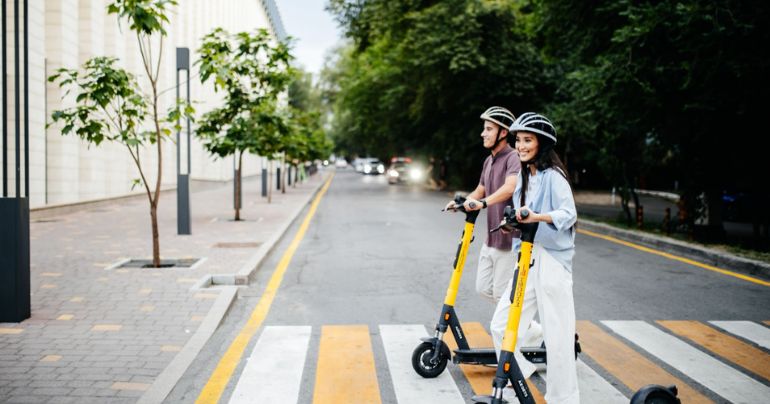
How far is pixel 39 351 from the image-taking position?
5.31 metres

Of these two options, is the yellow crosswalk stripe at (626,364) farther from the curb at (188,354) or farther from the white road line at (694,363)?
the curb at (188,354)

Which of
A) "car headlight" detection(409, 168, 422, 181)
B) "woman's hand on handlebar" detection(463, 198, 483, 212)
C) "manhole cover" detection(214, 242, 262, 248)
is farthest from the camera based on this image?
"car headlight" detection(409, 168, 422, 181)

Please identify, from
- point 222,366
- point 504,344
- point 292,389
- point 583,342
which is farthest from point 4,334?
point 583,342

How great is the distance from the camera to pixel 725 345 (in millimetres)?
5801

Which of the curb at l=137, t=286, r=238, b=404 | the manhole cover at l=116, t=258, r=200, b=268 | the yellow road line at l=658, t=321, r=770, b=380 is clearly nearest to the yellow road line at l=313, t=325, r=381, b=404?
the curb at l=137, t=286, r=238, b=404

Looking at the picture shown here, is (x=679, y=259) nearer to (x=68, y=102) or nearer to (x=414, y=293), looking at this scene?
(x=414, y=293)

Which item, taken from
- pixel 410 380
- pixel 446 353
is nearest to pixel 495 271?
pixel 446 353

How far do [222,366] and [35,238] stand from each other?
8990 mm

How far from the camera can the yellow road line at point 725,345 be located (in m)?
5.27

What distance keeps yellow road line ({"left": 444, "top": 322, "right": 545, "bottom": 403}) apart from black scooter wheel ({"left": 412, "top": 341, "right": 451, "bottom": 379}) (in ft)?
Result: 0.80

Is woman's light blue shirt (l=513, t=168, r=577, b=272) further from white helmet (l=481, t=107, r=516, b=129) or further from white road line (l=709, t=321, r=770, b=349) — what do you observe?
white road line (l=709, t=321, r=770, b=349)

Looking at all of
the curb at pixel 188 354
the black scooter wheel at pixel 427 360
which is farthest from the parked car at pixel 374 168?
the black scooter wheel at pixel 427 360

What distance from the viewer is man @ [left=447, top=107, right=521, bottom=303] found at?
4.79 m

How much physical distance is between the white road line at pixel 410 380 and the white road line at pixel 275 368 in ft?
2.25
